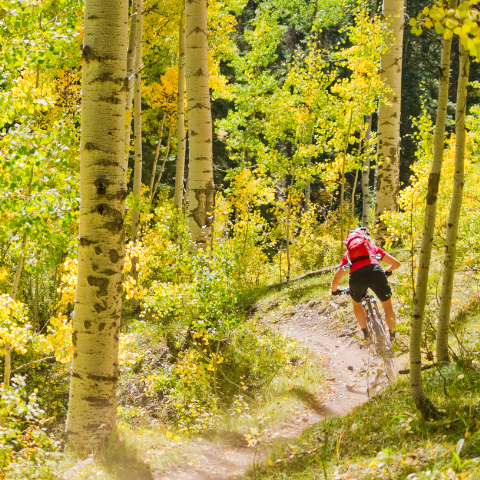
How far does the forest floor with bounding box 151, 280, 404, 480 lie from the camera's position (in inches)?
162

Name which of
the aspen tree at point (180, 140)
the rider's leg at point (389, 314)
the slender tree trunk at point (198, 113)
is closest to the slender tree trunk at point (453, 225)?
the rider's leg at point (389, 314)

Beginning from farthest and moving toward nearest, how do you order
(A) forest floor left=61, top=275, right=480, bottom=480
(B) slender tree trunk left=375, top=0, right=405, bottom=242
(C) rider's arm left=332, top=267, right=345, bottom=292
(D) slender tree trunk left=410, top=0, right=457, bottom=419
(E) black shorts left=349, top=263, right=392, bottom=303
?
(B) slender tree trunk left=375, top=0, right=405, bottom=242, (C) rider's arm left=332, top=267, right=345, bottom=292, (E) black shorts left=349, top=263, right=392, bottom=303, (D) slender tree trunk left=410, top=0, right=457, bottom=419, (A) forest floor left=61, top=275, right=480, bottom=480

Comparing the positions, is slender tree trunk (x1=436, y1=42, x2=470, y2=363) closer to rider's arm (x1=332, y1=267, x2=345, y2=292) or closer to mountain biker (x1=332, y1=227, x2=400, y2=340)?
mountain biker (x1=332, y1=227, x2=400, y2=340)

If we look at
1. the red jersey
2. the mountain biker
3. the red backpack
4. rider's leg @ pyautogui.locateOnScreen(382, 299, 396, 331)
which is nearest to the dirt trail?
rider's leg @ pyautogui.locateOnScreen(382, 299, 396, 331)

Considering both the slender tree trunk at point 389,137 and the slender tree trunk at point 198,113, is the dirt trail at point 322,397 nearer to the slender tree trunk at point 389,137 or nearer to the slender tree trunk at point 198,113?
the slender tree trunk at point 389,137

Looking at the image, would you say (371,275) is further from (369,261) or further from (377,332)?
(377,332)

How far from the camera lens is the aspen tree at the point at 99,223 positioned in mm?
3576

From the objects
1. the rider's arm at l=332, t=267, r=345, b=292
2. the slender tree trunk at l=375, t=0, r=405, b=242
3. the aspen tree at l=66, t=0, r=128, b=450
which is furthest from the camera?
the slender tree trunk at l=375, t=0, r=405, b=242

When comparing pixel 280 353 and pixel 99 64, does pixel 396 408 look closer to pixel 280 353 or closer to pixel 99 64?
pixel 280 353

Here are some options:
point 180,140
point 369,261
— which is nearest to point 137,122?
point 180,140

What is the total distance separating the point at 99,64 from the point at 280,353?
4.48 meters

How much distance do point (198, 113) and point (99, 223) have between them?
10.6 ft

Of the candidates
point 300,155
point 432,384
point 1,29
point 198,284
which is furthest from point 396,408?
point 300,155

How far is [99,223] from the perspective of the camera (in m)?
3.64
